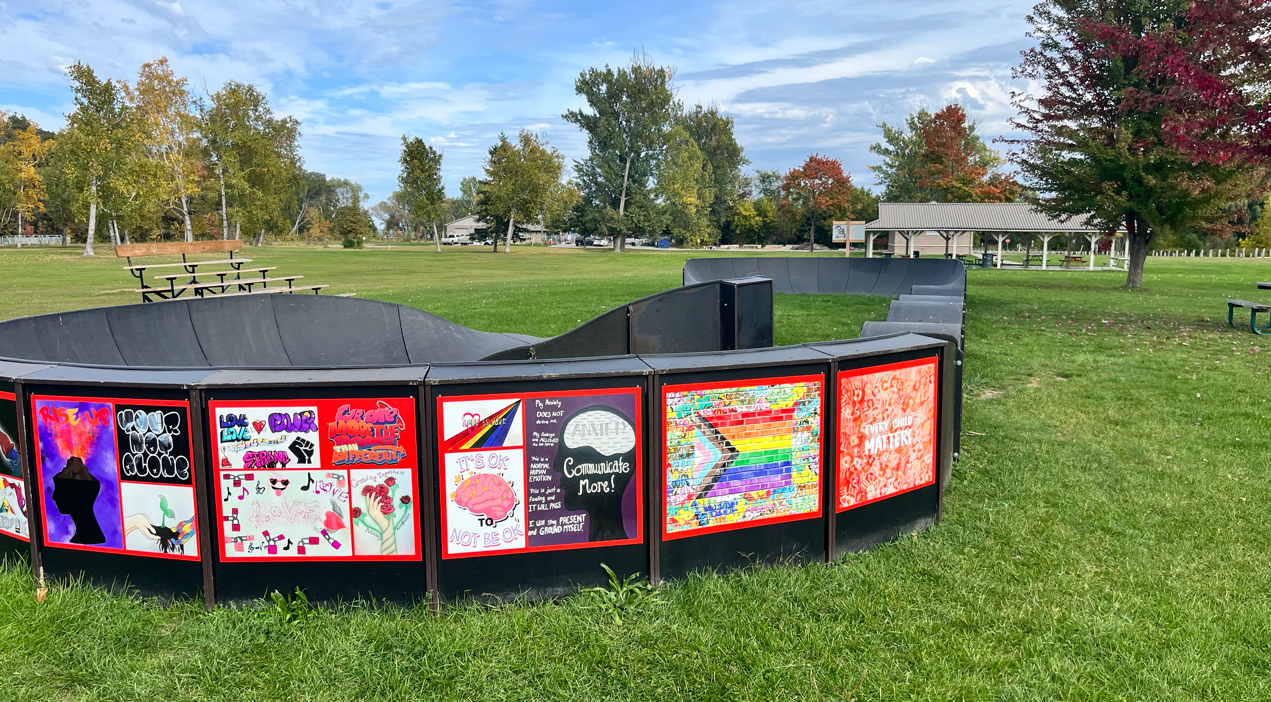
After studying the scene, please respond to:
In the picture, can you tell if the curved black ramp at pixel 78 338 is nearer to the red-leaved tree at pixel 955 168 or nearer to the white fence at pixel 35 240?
the red-leaved tree at pixel 955 168

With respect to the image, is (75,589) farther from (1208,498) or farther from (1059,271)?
(1059,271)

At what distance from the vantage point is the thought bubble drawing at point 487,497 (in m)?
4.08

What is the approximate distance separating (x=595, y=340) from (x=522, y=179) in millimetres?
59622

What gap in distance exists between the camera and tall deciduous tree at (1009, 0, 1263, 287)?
2234cm

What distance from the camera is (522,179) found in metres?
64.9

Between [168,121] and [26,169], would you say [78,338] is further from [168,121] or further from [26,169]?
[26,169]

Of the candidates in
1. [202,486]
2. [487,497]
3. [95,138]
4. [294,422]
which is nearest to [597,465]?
[487,497]

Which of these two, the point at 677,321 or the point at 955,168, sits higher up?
the point at 955,168

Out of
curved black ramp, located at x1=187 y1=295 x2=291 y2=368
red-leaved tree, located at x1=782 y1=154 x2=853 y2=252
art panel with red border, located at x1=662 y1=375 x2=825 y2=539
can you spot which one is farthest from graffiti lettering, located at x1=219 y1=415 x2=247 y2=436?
red-leaved tree, located at x1=782 y1=154 x2=853 y2=252

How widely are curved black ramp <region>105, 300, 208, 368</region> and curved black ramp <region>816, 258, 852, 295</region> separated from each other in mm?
19932

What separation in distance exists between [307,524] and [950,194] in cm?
6667

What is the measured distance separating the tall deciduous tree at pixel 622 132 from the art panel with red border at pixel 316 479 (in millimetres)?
64805

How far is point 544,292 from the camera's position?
24547mm

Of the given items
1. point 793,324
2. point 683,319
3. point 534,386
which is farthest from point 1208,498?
point 793,324
